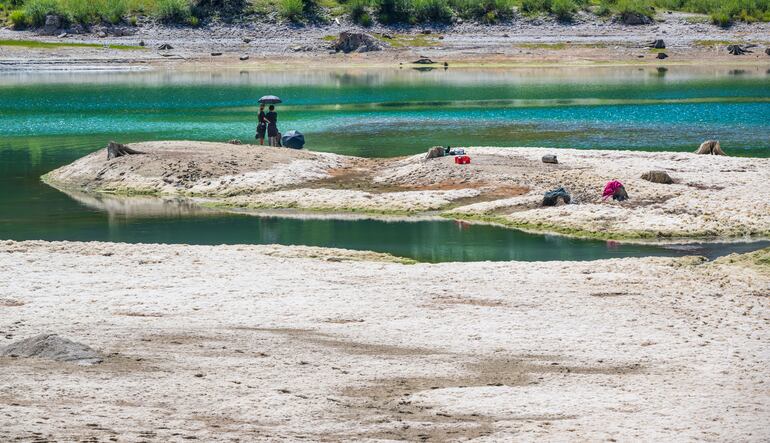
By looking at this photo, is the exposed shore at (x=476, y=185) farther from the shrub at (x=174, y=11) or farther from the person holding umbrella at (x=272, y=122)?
the shrub at (x=174, y=11)

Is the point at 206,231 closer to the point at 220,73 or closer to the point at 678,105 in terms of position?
the point at 678,105

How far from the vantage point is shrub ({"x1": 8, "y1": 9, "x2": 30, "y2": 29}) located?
10394 cm

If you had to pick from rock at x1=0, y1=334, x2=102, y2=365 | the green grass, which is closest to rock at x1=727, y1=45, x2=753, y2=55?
the green grass

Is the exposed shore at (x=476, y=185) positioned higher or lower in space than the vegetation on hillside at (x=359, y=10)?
lower

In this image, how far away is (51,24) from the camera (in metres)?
104

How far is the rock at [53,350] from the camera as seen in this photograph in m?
15.0

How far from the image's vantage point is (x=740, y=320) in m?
17.5

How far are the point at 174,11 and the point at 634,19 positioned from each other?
4039 centimetres

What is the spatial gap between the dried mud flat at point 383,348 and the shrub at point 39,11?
8559 cm

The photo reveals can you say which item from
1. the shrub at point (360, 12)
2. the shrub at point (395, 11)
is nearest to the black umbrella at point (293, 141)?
the shrub at point (360, 12)

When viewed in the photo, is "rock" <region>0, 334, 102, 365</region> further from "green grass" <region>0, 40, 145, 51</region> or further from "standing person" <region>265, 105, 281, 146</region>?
"green grass" <region>0, 40, 145, 51</region>

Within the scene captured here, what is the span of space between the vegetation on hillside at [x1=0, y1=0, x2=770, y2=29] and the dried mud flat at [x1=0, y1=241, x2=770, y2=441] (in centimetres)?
8462

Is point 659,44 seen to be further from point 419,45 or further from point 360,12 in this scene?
point 360,12

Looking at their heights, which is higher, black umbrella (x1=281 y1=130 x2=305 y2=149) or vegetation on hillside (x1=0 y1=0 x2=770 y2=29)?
vegetation on hillside (x1=0 y1=0 x2=770 y2=29)
